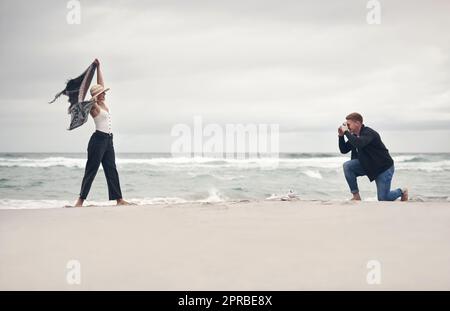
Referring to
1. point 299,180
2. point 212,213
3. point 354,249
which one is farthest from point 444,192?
point 354,249

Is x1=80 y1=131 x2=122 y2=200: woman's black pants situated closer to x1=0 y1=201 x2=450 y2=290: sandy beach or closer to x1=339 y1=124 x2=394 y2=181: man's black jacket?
x1=0 y1=201 x2=450 y2=290: sandy beach

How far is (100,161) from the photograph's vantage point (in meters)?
6.35

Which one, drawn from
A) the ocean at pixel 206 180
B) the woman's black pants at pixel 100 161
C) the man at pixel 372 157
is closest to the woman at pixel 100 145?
the woman's black pants at pixel 100 161

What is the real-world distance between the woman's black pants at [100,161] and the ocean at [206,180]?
2.17 meters

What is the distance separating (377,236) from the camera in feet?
12.4

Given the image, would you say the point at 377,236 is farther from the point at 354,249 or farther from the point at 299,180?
the point at 299,180

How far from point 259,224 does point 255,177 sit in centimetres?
1049

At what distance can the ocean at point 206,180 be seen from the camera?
11.1 metres

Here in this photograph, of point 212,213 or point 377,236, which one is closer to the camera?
point 377,236

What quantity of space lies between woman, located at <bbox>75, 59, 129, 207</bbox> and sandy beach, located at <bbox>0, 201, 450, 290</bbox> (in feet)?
3.16

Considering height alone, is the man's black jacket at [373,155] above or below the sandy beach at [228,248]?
above

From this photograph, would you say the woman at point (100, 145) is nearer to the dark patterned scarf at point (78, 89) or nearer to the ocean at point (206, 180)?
the dark patterned scarf at point (78, 89)

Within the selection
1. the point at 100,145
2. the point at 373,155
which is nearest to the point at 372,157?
the point at 373,155
